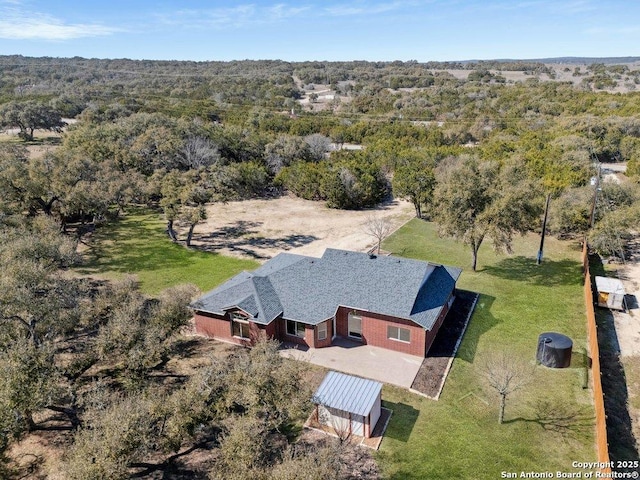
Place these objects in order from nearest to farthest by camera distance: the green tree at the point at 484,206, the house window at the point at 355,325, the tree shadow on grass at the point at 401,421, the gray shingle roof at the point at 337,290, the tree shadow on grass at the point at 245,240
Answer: the tree shadow on grass at the point at 401,421 < the gray shingle roof at the point at 337,290 < the house window at the point at 355,325 < the green tree at the point at 484,206 < the tree shadow on grass at the point at 245,240

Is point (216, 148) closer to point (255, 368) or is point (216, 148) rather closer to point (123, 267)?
point (123, 267)

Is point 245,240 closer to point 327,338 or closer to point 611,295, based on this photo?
point 327,338

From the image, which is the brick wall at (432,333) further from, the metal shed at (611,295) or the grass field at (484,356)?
the metal shed at (611,295)

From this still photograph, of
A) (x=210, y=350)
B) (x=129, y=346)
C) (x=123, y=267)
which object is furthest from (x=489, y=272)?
(x=123, y=267)

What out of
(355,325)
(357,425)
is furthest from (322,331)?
(357,425)

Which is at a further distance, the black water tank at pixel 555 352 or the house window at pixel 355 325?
the house window at pixel 355 325

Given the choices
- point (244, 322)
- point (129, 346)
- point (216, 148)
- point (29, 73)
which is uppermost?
point (29, 73)

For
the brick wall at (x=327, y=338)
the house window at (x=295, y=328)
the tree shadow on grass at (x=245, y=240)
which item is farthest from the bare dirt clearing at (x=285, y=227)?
the brick wall at (x=327, y=338)
